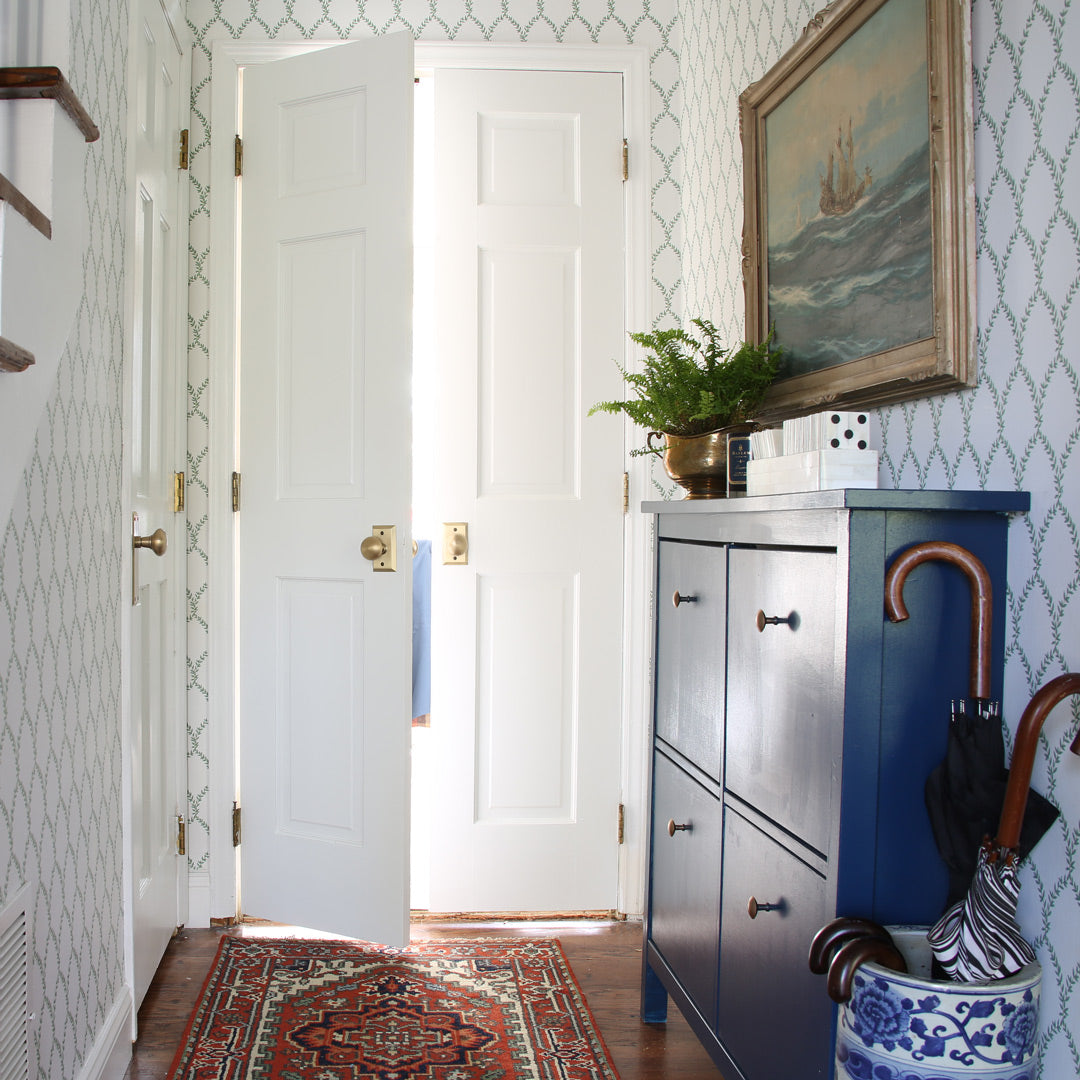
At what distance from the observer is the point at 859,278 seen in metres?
1.74

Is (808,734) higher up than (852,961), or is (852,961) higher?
(808,734)

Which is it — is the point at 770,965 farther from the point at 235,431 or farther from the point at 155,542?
the point at 235,431

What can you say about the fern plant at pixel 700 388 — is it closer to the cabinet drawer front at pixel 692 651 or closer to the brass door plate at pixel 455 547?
the cabinet drawer front at pixel 692 651

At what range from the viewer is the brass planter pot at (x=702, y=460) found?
6.25ft

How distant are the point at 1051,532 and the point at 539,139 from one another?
201cm

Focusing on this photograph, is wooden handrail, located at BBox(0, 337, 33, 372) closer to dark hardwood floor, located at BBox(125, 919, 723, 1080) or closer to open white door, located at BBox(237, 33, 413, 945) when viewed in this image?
open white door, located at BBox(237, 33, 413, 945)

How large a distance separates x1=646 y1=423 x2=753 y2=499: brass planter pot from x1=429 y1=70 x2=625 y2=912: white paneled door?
31.1 inches

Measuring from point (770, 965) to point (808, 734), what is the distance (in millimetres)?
374

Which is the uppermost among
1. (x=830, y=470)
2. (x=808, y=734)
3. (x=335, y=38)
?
(x=335, y=38)

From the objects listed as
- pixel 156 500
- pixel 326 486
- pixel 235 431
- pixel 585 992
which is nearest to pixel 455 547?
pixel 326 486

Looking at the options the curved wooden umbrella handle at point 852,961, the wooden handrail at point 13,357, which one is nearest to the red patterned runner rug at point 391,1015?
the curved wooden umbrella handle at point 852,961

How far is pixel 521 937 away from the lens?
266 centimetres

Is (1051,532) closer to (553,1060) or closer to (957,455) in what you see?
(957,455)

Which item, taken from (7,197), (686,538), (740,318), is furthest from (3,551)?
(740,318)
